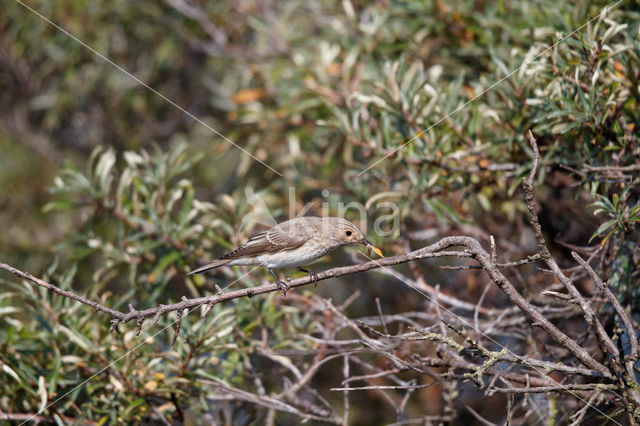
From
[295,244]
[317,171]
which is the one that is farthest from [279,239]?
[317,171]

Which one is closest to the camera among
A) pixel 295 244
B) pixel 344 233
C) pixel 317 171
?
pixel 344 233

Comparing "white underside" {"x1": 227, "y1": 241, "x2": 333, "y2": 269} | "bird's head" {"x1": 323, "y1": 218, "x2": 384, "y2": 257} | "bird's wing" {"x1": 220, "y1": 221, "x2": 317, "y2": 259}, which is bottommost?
"white underside" {"x1": 227, "y1": 241, "x2": 333, "y2": 269}

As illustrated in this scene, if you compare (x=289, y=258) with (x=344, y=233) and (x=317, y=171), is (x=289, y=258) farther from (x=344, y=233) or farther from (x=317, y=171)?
(x=317, y=171)

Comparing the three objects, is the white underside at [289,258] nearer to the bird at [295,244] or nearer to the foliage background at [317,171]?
the bird at [295,244]

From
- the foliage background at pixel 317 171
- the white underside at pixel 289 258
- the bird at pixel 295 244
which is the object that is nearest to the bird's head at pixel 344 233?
the bird at pixel 295 244

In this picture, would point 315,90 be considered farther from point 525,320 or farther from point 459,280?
point 525,320

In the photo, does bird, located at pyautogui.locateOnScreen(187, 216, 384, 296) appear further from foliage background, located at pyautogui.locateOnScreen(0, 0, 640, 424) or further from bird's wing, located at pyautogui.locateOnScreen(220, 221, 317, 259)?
foliage background, located at pyautogui.locateOnScreen(0, 0, 640, 424)

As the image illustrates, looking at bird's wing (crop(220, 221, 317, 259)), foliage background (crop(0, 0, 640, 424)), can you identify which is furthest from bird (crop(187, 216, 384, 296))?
foliage background (crop(0, 0, 640, 424))
